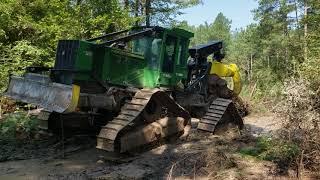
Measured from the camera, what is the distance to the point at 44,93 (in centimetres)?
855

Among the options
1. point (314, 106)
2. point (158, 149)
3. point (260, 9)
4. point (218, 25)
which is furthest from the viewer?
point (218, 25)

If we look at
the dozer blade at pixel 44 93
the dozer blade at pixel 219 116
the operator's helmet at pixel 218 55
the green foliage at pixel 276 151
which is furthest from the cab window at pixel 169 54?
the green foliage at pixel 276 151

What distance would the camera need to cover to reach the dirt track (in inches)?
274

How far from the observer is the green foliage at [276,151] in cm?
684

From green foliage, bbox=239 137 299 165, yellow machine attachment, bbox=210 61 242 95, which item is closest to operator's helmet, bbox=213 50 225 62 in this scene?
yellow machine attachment, bbox=210 61 242 95

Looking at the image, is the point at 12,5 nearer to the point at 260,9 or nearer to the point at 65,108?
the point at 65,108

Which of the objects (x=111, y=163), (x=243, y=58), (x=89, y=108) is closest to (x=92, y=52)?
(x=89, y=108)

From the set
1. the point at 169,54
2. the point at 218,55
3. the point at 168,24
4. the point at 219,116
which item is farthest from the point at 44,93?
the point at 168,24

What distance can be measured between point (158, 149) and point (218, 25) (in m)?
83.0

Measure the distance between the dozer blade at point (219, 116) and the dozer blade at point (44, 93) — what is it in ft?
12.5

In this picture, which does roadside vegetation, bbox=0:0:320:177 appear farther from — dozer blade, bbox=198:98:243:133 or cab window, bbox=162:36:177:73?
cab window, bbox=162:36:177:73

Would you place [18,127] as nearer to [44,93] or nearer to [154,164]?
[44,93]

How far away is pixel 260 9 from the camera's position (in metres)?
40.9

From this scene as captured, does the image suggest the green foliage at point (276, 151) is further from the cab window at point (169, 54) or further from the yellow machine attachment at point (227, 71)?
the yellow machine attachment at point (227, 71)
